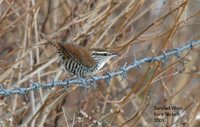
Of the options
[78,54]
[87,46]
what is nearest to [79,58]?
[78,54]

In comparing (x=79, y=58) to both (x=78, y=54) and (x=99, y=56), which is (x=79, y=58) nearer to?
(x=78, y=54)

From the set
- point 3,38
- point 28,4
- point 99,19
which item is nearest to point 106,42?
point 99,19

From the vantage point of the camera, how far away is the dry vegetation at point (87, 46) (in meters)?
6.16

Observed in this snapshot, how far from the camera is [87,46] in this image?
7.01 metres

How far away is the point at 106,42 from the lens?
6785 mm

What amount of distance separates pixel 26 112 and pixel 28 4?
1411mm

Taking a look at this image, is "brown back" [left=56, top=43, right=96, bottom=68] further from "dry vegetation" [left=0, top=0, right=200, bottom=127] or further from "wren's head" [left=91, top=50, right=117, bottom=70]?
"dry vegetation" [left=0, top=0, right=200, bottom=127]

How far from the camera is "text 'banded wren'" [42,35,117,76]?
17.4 ft

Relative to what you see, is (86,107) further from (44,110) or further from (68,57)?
(68,57)

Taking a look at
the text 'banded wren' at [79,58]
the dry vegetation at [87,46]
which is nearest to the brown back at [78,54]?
the text 'banded wren' at [79,58]

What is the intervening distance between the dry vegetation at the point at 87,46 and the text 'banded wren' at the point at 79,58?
445 mm

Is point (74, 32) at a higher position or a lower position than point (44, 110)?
higher

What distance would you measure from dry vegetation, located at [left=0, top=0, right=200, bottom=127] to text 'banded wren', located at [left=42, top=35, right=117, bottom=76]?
1.46 feet

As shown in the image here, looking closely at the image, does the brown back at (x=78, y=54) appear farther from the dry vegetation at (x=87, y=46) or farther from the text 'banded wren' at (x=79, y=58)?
the dry vegetation at (x=87, y=46)
